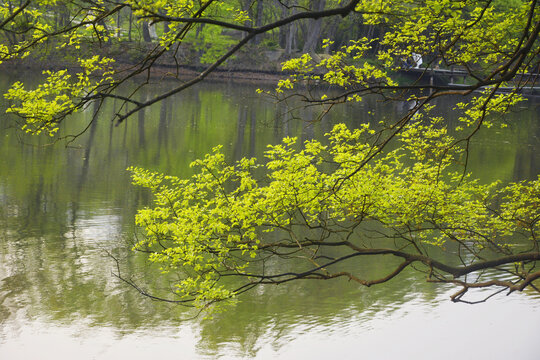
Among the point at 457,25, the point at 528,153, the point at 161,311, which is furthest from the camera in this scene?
the point at 528,153

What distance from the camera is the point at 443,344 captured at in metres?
9.37

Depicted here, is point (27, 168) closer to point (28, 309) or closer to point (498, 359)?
point (28, 309)

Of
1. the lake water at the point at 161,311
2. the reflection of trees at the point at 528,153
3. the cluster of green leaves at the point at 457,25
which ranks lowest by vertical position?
the lake water at the point at 161,311

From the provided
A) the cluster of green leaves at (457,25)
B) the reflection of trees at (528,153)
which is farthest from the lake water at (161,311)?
the reflection of trees at (528,153)

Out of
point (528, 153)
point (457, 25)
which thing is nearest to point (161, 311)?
point (457, 25)

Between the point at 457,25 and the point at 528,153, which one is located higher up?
the point at 457,25

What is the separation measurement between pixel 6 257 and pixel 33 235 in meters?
1.33

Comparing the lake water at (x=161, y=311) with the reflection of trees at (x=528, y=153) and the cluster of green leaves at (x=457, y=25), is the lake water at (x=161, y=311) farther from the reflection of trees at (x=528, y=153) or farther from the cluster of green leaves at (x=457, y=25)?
the reflection of trees at (x=528, y=153)

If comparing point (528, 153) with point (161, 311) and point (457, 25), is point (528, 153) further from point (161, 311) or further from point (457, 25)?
point (161, 311)

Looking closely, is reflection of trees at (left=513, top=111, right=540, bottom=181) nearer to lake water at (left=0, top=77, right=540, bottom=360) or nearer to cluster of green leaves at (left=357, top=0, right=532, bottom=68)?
lake water at (left=0, top=77, right=540, bottom=360)

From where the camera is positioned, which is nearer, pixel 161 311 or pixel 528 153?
pixel 161 311

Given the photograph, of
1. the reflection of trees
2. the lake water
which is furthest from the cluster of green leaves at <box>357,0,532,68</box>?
the reflection of trees

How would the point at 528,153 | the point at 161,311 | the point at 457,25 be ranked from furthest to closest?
the point at 528,153
the point at 161,311
the point at 457,25

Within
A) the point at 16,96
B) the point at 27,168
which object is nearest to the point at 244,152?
the point at 27,168
